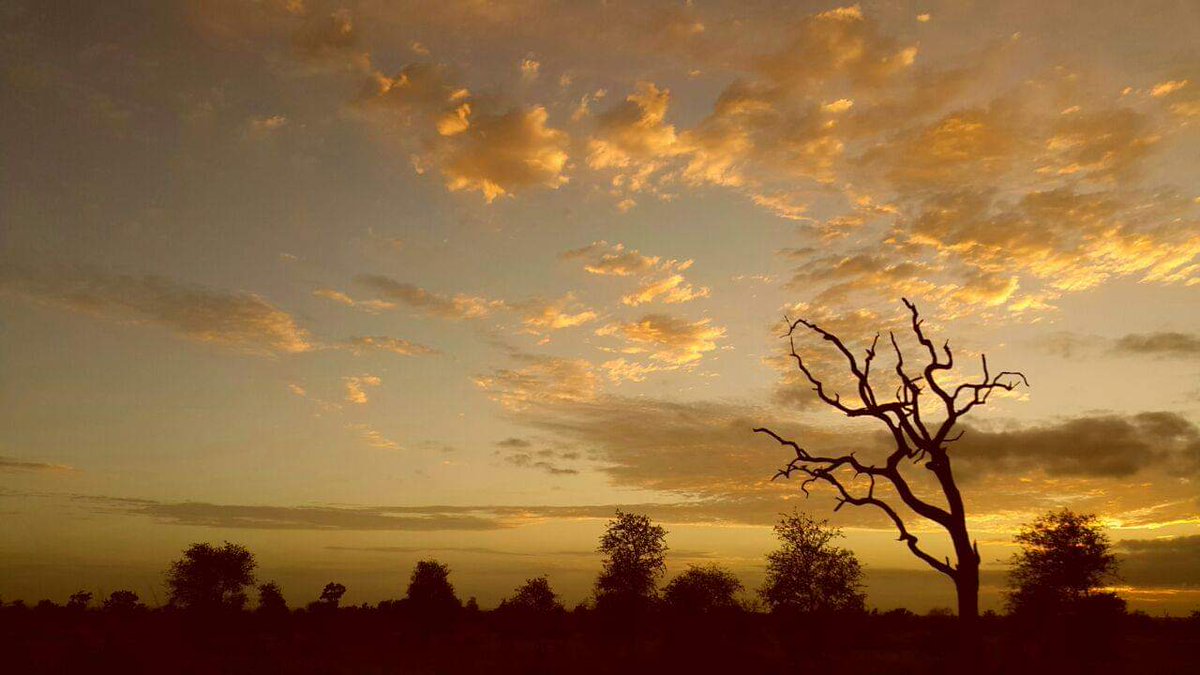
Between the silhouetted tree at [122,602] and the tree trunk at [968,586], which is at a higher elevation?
the tree trunk at [968,586]

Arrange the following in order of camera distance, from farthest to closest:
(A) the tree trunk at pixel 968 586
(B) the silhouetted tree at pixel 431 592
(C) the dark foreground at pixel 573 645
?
(B) the silhouetted tree at pixel 431 592 < (C) the dark foreground at pixel 573 645 < (A) the tree trunk at pixel 968 586

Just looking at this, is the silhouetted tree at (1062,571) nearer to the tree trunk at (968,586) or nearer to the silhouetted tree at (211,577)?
the tree trunk at (968,586)

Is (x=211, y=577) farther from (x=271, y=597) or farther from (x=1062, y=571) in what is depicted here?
(x=1062, y=571)

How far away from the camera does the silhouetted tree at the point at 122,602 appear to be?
74.8 meters

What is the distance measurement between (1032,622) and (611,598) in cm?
2847

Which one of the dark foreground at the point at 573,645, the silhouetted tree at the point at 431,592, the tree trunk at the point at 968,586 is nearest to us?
the tree trunk at the point at 968,586

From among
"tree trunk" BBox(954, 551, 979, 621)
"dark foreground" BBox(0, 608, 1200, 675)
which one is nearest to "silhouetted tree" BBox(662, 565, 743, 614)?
"dark foreground" BBox(0, 608, 1200, 675)

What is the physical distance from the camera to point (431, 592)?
6825cm

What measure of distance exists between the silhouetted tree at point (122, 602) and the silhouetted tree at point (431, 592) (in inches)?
1205

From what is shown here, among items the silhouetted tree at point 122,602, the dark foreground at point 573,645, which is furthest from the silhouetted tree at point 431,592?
the silhouetted tree at point 122,602

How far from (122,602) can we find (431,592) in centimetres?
3951

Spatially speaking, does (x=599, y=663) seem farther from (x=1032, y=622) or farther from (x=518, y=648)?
(x=1032, y=622)

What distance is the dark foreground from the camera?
34.1m

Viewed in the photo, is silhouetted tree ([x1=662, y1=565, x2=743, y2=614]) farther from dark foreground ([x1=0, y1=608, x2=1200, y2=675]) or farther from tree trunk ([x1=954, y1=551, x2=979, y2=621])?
tree trunk ([x1=954, y1=551, x2=979, y2=621])
